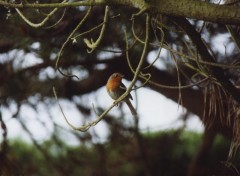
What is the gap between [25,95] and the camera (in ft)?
9.97

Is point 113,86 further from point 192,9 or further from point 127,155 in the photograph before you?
point 127,155

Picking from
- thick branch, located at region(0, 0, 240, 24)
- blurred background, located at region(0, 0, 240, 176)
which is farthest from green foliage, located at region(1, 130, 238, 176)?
thick branch, located at region(0, 0, 240, 24)

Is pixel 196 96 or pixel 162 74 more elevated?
pixel 162 74

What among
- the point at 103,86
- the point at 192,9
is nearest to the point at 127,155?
the point at 103,86

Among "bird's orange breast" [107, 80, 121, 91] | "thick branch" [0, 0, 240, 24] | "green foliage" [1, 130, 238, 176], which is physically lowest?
"thick branch" [0, 0, 240, 24]

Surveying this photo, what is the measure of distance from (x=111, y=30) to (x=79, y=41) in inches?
9.0

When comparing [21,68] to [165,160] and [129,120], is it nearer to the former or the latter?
[129,120]

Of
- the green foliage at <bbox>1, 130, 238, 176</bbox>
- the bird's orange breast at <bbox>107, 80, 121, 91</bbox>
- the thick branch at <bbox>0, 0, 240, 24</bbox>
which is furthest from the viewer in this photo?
the green foliage at <bbox>1, 130, 238, 176</bbox>

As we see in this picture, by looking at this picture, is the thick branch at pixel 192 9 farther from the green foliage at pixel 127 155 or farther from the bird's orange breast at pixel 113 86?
the green foliage at pixel 127 155

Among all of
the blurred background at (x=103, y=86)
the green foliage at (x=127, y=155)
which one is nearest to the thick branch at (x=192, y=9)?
the blurred background at (x=103, y=86)

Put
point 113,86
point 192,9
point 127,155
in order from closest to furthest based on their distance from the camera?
point 192,9 → point 113,86 → point 127,155

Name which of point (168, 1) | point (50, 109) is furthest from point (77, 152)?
point (168, 1)

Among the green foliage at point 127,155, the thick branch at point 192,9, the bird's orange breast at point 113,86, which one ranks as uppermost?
the green foliage at point 127,155

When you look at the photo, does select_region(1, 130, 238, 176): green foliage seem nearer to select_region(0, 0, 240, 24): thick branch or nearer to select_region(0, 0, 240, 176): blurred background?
select_region(0, 0, 240, 176): blurred background
